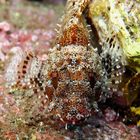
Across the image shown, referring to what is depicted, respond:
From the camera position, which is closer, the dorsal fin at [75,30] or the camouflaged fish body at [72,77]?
the camouflaged fish body at [72,77]

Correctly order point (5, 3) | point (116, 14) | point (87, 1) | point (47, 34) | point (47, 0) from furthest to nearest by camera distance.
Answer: point (47, 0)
point (5, 3)
point (47, 34)
point (87, 1)
point (116, 14)

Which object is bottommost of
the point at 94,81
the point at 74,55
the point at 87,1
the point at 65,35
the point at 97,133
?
the point at 97,133

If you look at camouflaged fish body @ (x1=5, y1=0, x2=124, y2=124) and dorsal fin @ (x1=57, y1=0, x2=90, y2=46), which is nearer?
camouflaged fish body @ (x1=5, y1=0, x2=124, y2=124)

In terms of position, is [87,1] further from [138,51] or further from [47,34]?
[47,34]

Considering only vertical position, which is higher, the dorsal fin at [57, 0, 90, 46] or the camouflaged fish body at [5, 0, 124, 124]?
the dorsal fin at [57, 0, 90, 46]

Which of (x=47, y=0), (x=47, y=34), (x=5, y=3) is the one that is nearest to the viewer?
(x=47, y=34)

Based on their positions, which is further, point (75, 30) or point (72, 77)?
point (75, 30)

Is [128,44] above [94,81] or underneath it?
above

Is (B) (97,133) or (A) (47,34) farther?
(A) (47,34)

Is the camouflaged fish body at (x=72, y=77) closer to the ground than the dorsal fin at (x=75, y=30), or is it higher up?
closer to the ground

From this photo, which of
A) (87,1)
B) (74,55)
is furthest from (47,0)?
(74,55)

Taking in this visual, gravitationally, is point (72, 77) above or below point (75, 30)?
below
